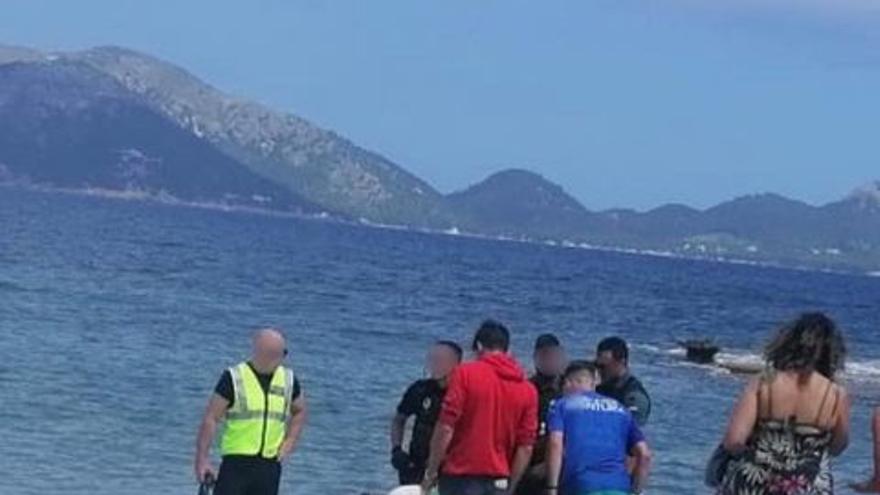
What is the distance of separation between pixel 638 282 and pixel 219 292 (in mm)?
75360

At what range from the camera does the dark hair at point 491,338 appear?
11.3m

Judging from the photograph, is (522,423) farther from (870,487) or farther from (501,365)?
(870,487)

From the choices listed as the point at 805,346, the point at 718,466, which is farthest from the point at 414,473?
the point at 805,346

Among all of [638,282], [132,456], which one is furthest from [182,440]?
[638,282]

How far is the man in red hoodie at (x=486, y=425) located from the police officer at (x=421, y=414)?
0.23 metres

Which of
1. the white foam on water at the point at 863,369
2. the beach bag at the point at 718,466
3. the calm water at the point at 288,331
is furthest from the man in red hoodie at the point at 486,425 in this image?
the white foam on water at the point at 863,369

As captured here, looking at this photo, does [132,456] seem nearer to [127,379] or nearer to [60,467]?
[60,467]

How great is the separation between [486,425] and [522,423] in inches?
8.8

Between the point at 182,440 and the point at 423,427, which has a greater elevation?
the point at 423,427

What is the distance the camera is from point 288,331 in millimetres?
56312

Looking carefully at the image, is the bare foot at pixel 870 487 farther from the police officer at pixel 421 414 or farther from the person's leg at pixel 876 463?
the police officer at pixel 421 414

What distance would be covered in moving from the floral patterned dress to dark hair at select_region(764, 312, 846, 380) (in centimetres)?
25

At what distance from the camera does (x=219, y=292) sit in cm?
7425

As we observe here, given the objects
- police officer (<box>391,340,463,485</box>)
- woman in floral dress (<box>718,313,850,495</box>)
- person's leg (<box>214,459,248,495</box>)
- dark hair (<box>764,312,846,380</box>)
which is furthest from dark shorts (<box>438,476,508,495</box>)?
dark hair (<box>764,312,846,380</box>)
